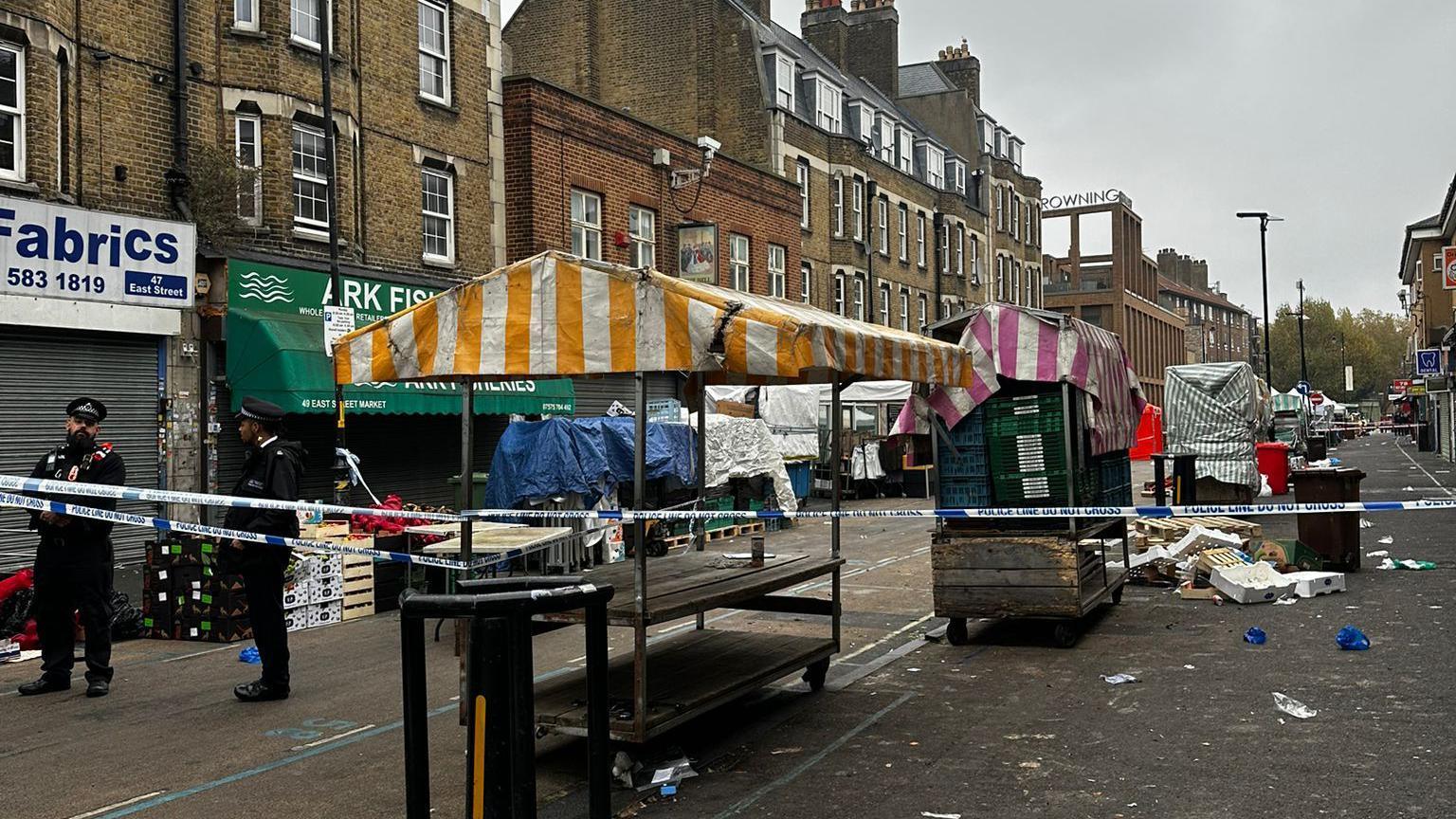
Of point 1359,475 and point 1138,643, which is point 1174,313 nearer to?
point 1359,475

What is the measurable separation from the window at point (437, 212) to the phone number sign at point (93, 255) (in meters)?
5.64

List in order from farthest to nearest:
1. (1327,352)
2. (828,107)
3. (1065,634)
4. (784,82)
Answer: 1. (1327,352)
2. (828,107)
3. (784,82)
4. (1065,634)

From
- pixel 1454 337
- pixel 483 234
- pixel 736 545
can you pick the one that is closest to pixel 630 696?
pixel 736 545

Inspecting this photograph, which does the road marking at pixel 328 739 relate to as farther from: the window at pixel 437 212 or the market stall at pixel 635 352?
the window at pixel 437 212

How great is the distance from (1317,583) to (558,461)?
9272 mm

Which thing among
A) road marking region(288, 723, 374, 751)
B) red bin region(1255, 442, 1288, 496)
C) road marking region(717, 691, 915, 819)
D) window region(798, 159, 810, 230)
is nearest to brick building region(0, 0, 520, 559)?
road marking region(288, 723, 374, 751)

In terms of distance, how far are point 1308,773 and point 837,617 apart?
10.9ft

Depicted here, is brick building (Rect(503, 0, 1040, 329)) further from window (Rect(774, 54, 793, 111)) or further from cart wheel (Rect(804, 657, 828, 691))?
cart wheel (Rect(804, 657, 828, 691))

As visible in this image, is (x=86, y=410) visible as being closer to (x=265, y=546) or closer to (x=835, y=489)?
(x=265, y=546)

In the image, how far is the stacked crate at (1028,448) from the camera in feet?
33.9

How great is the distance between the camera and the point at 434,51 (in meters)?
20.6

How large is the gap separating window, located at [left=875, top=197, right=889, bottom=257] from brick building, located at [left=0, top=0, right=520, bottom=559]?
23367mm

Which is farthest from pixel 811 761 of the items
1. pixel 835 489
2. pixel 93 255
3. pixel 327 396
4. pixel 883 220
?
pixel 883 220

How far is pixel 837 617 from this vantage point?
854 cm
